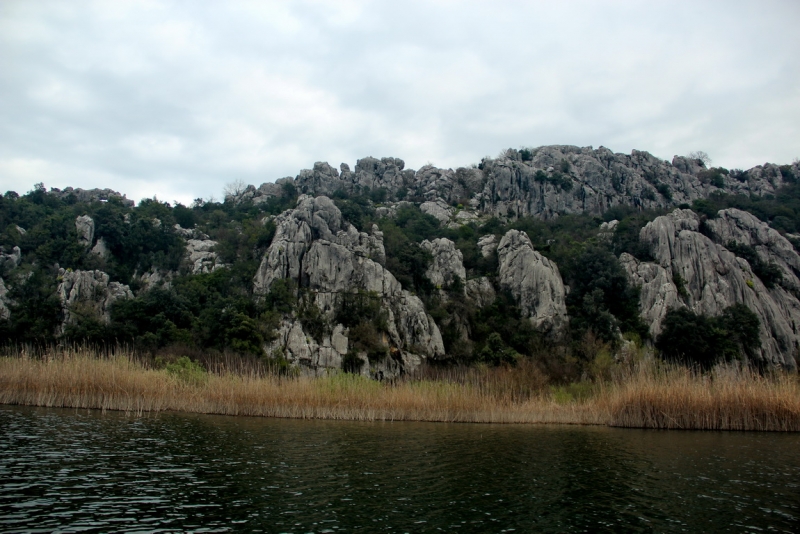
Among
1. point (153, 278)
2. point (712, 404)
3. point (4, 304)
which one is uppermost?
point (153, 278)

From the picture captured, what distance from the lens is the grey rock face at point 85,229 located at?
6612 centimetres

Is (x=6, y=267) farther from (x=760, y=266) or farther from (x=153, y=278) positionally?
(x=760, y=266)

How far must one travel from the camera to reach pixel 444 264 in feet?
222

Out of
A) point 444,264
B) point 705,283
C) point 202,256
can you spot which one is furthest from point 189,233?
point 705,283

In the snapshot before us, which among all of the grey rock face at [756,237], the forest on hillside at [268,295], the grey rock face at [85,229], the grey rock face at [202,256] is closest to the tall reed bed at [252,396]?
the forest on hillside at [268,295]

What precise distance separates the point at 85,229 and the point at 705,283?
73.8 metres

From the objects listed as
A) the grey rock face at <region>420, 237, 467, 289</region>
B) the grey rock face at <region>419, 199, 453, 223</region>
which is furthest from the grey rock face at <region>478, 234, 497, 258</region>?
the grey rock face at <region>419, 199, 453, 223</region>

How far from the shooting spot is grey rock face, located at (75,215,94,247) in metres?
66.1

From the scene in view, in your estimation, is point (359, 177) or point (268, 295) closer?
point (268, 295)

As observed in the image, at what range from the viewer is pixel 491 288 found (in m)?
66.6

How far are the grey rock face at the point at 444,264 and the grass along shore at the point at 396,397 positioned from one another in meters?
34.1

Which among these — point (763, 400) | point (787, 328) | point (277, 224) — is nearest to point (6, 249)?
point (277, 224)

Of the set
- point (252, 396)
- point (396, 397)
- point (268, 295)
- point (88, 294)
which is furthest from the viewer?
point (88, 294)

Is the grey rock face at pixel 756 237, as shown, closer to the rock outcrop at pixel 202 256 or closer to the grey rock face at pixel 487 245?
the grey rock face at pixel 487 245
